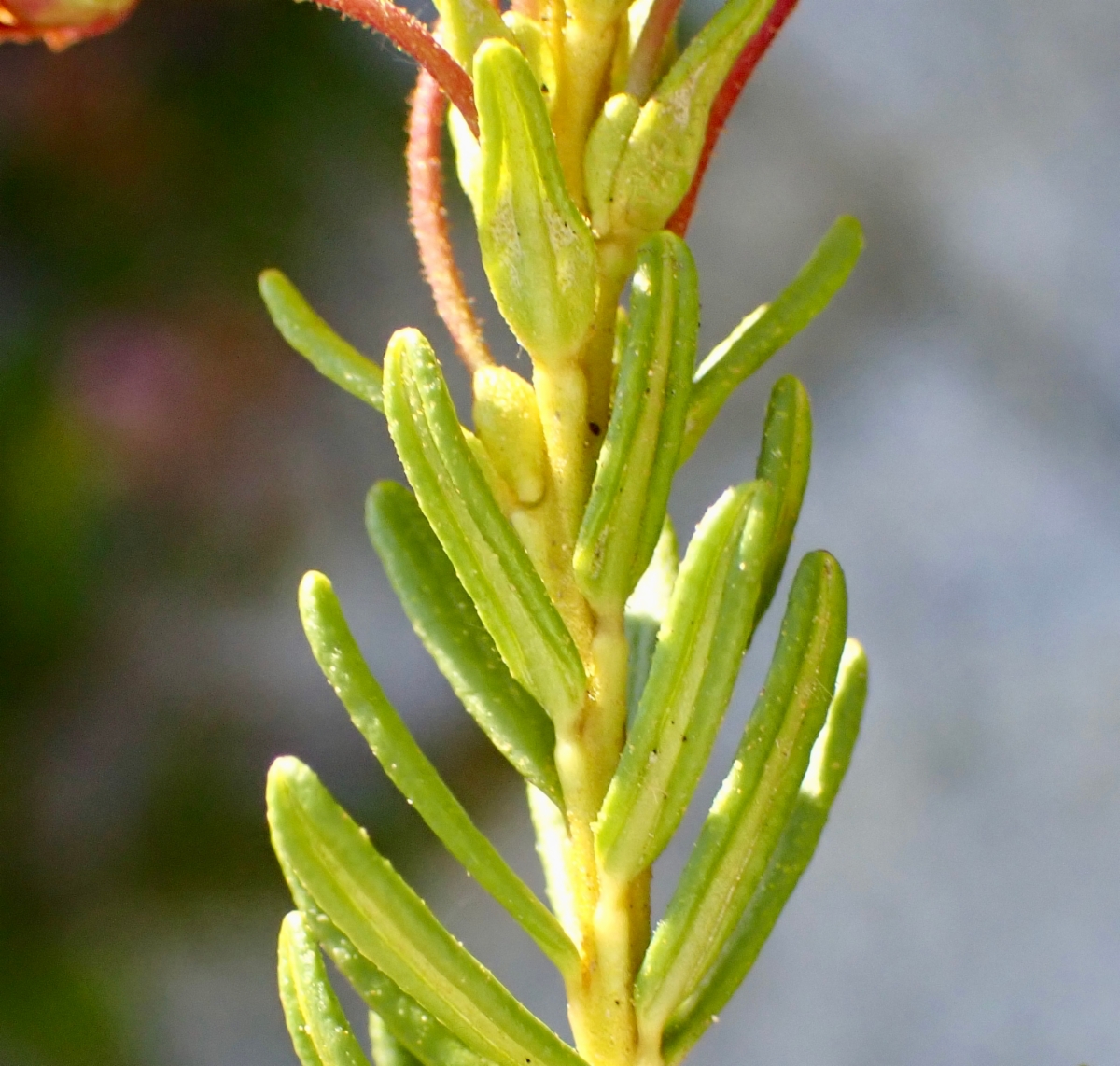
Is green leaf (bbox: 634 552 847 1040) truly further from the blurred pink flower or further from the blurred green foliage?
the blurred green foliage

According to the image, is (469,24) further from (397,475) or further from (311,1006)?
(397,475)

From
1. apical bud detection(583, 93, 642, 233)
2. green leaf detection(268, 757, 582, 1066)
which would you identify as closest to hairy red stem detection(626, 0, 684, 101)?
apical bud detection(583, 93, 642, 233)

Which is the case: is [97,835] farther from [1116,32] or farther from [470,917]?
[1116,32]

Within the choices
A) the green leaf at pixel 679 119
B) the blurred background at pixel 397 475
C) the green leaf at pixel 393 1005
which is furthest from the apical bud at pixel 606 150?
the blurred background at pixel 397 475

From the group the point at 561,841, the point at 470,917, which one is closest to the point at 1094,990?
the point at 470,917

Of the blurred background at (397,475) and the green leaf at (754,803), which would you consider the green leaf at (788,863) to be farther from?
→ the blurred background at (397,475)

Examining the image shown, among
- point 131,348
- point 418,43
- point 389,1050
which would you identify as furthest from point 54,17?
point 131,348

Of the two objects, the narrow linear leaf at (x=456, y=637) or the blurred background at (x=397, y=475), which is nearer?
the narrow linear leaf at (x=456, y=637)
